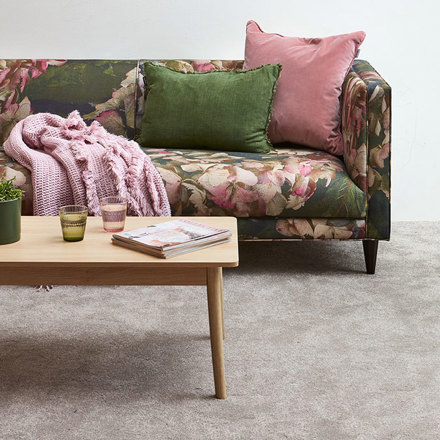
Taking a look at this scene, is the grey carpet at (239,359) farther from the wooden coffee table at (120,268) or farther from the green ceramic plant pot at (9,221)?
the green ceramic plant pot at (9,221)

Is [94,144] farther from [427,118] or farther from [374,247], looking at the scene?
[427,118]

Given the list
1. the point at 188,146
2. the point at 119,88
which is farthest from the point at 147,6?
the point at 188,146

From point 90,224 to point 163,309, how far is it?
45 cm

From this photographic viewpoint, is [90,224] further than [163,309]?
No

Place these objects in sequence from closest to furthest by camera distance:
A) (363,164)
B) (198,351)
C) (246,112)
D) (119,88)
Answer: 1. (198,351)
2. (363,164)
3. (246,112)
4. (119,88)

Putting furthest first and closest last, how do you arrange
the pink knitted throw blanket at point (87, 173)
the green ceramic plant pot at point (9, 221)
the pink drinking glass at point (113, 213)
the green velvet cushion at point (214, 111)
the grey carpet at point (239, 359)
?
the green velvet cushion at point (214, 111)
the pink knitted throw blanket at point (87, 173)
the pink drinking glass at point (113, 213)
the green ceramic plant pot at point (9, 221)
the grey carpet at point (239, 359)

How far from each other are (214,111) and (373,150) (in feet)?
2.27

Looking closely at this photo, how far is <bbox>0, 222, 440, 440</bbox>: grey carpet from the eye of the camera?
1516 millimetres

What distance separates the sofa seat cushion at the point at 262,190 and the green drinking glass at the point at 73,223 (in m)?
0.85

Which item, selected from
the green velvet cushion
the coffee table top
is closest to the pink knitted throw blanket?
the green velvet cushion

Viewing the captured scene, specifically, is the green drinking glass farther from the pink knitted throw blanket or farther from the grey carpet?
the pink knitted throw blanket

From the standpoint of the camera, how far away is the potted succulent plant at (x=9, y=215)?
1683 millimetres

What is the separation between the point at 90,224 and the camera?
192 centimetres

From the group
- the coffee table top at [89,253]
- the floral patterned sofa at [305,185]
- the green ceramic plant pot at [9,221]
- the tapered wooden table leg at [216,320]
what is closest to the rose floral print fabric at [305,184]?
the floral patterned sofa at [305,185]
